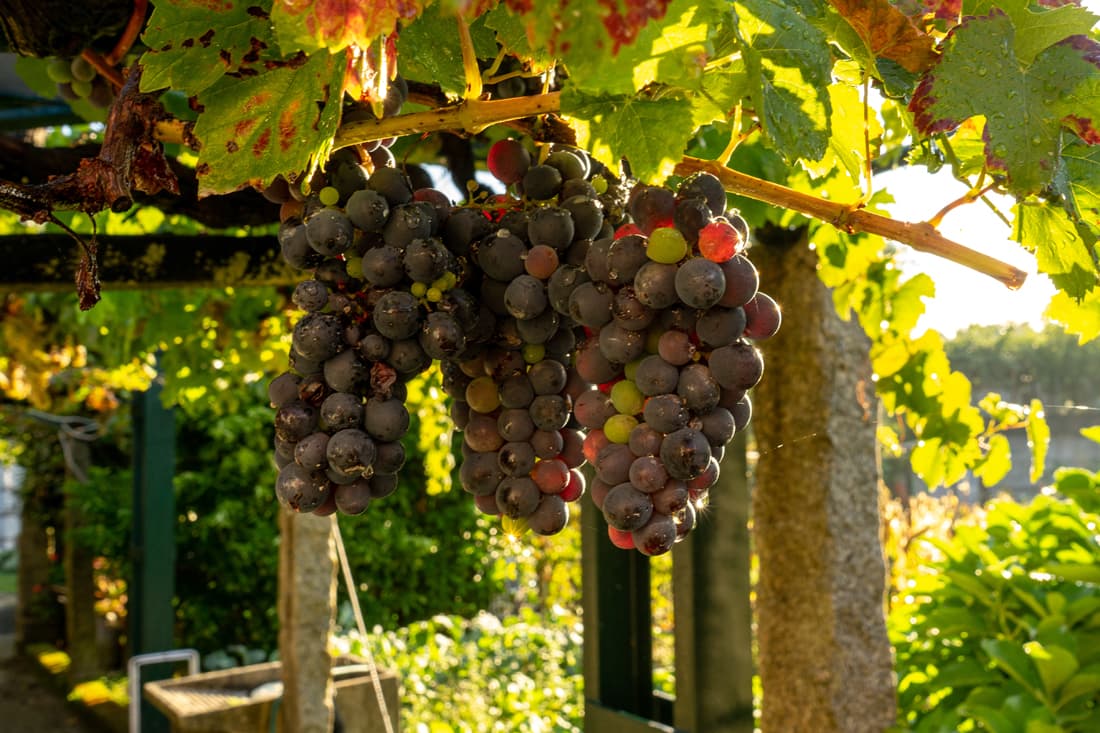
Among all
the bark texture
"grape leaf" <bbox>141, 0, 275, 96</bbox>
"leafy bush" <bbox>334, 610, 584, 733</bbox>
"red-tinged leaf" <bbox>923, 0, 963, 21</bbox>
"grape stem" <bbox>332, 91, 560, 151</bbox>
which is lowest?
"leafy bush" <bbox>334, 610, 584, 733</bbox>

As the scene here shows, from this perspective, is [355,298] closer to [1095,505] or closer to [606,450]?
[606,450]

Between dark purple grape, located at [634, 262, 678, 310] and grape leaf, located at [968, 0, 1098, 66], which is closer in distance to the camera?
dark purple grape, located at [634, 262, 678, 310]

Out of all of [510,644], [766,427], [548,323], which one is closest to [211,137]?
[548,323]

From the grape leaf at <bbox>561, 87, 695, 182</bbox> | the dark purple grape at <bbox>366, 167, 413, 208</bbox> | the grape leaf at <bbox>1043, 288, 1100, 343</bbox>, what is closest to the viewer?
the grape leaf at <bbox>561, 87, 695, 182</bbox>

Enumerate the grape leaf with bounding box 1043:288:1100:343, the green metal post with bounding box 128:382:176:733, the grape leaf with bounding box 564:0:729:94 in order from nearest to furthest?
1. the grape leaf with bounding box 564:0:729:94
2. the grape leaf with bounding box 1043:288:1100:343
3. the green metal post with bounding box 128:382:176:733

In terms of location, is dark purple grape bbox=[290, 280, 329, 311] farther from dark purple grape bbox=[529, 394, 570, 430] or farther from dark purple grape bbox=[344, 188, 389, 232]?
dark purple grape bbox=[529, 394, 570, 430]

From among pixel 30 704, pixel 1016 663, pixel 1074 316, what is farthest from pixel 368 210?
pixel 30 704

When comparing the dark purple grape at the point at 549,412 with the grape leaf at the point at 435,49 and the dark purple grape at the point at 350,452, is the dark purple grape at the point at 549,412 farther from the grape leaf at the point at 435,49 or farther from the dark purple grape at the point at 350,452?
the grape leaf at the point at 435,49

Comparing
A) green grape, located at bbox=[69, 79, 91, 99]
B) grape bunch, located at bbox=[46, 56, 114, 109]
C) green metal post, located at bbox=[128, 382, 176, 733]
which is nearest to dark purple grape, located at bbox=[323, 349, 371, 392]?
grape bunch, located at bbox=[46, 56, 114, 109]

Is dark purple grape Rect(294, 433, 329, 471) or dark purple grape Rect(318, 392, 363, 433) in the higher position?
dark purple grape Rect(318, 392, 363, 433)

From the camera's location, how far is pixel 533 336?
0.72 metres

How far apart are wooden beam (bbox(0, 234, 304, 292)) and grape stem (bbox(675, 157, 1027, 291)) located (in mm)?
1103

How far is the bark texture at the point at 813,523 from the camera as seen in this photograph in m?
2.34

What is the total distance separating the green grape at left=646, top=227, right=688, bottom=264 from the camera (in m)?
0.61
